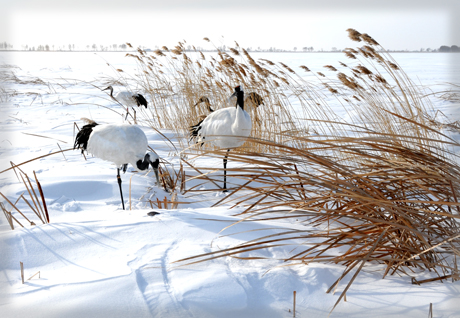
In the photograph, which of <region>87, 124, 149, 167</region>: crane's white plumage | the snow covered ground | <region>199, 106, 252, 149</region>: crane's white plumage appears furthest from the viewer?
<region>199, 106, 252, 149</region>: crane's white plumage

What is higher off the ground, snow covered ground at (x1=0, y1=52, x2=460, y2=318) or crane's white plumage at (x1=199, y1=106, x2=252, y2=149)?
crane's white plumage at (x1=199, y1=106, x2=252, y2=149)

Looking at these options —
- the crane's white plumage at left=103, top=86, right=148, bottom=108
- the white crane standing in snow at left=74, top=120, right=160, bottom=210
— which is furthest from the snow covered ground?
the crane's white plumage at left=103, top=86, right=148, bottom=108

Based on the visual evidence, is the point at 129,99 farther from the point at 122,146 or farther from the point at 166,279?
the point at 166,279

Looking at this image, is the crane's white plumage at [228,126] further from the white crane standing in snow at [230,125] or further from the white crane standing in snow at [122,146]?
the white crane standing in snow at [122,146]

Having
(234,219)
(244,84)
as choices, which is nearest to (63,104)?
(244,84)

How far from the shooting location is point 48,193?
118 inches

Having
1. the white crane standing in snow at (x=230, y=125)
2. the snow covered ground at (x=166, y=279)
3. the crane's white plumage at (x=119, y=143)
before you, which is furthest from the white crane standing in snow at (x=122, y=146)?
the snow covered ground at (x=166, y=279)

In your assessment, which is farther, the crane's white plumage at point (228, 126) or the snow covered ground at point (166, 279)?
the crane's white plumage at point (228, 126)

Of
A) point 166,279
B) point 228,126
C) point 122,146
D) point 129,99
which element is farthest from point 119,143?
point 129,99

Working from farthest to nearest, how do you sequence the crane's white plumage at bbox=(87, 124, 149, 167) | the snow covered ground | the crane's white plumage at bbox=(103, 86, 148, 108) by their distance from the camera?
1. the crane's white plumage at bbox=(103, 86, 148, 108)
2. the crane's white plumage at bbox=(87, 124, 149, 167)
3. the snow covered ground

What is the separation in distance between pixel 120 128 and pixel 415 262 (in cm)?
254

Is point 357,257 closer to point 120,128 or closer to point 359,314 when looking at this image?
point 359,314

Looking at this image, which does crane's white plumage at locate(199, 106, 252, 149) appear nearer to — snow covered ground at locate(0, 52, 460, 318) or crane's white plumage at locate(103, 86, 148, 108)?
snow covered ground at locate(0, 52, 460, 318)

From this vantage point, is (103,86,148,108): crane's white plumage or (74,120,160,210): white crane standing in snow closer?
(74,120,160,210): white crane standing in snow
